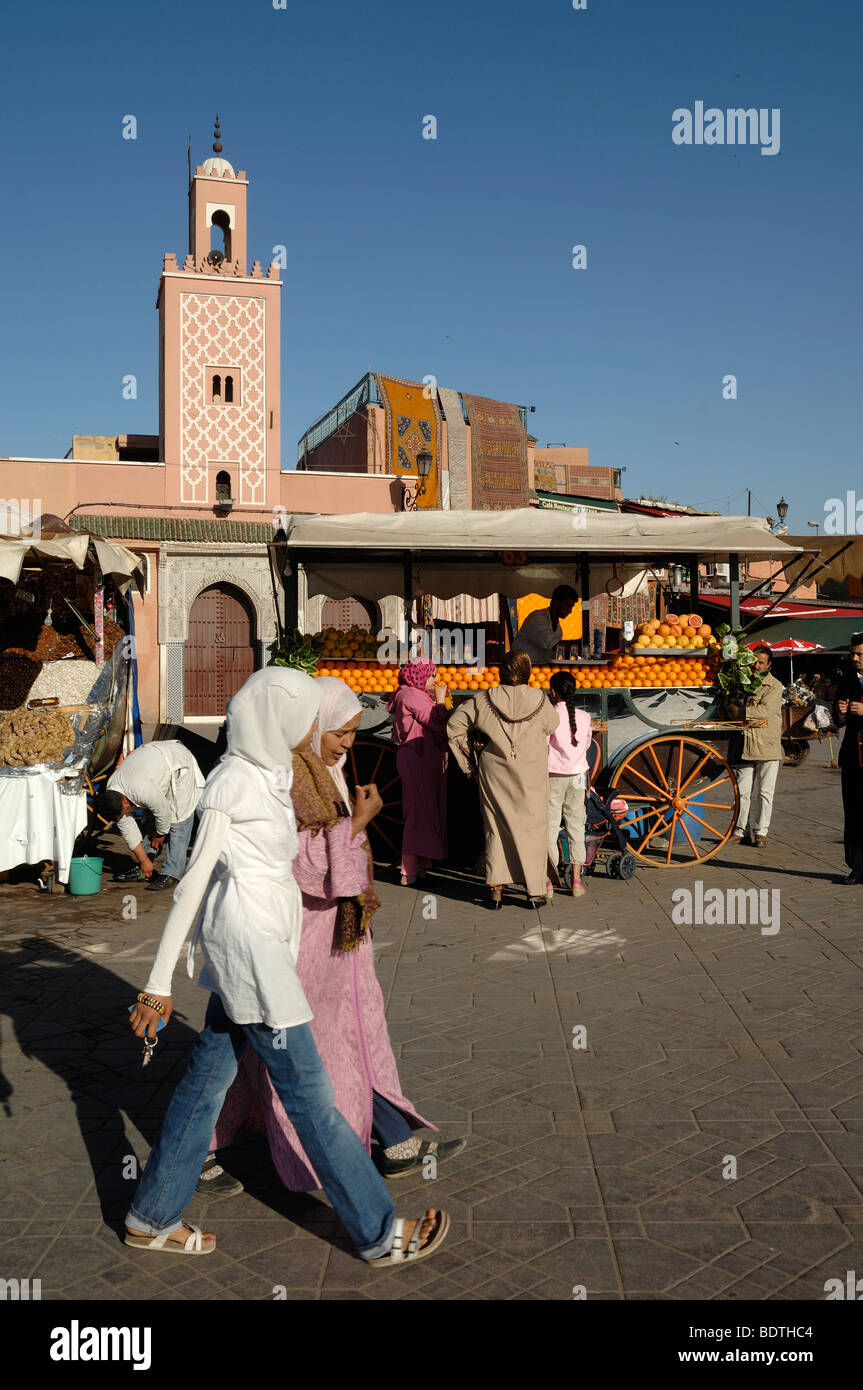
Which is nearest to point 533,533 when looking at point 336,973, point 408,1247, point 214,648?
point 336,973

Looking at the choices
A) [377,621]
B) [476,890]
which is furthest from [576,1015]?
[377,621]

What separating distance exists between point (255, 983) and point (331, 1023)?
591 millimetres

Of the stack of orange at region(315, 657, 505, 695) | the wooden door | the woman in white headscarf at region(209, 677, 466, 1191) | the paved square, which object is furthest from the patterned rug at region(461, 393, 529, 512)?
the woman in white headscarf at region(209, 677, 466, 1191)

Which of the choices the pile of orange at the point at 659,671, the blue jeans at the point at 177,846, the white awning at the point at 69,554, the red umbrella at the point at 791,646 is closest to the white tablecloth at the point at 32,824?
the blue jeans at the point at 177,846

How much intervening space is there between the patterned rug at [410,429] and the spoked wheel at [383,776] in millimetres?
16271

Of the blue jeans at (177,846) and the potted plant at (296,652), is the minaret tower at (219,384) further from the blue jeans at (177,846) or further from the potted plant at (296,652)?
the blue jeans at (177,846)

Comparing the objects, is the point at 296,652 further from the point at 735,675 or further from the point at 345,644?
the point at 735,675

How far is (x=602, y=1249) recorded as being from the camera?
10.0 feet

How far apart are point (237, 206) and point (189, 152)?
2156mm

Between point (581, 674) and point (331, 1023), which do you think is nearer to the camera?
point (331, 1023)

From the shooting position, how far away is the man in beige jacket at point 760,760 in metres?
9.21

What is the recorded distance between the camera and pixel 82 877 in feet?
27.0

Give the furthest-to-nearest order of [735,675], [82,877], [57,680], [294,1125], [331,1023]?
[57,680] < [735,675] < [82,877] < [331,1023] < [294,1125]
